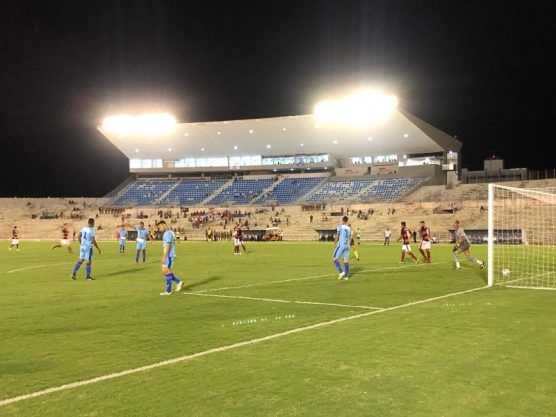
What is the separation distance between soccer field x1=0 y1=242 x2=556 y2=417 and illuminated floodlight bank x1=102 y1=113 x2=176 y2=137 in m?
66.1

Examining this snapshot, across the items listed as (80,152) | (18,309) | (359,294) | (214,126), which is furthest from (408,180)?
(18,309)

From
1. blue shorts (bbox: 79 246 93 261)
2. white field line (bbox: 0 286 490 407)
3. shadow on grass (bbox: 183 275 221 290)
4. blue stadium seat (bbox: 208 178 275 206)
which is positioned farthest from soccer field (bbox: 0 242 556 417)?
blue stadium seat (bbox: 208 178 275 206)

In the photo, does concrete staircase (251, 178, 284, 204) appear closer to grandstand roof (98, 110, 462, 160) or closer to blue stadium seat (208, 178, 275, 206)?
blue stadium seat (208, 178, 275, 206)

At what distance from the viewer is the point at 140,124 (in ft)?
262

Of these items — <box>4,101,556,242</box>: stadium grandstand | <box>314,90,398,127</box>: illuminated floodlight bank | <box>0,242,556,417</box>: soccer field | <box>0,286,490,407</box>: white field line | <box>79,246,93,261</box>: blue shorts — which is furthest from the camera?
<box>314,90,398,127</box>: illuminated floodlight bank

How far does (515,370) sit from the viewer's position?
6297 millimetres

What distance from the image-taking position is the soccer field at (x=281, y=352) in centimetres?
523

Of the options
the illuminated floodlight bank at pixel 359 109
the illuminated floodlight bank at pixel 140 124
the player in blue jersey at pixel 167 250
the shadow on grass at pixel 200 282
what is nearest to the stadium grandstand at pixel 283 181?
the illuminated floodlight bank at pixel 140 124

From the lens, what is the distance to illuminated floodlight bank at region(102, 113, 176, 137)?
77.8 meters

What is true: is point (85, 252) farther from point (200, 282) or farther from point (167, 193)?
point (167, 193)

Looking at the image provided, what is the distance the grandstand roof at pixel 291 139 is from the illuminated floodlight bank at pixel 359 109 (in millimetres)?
1151

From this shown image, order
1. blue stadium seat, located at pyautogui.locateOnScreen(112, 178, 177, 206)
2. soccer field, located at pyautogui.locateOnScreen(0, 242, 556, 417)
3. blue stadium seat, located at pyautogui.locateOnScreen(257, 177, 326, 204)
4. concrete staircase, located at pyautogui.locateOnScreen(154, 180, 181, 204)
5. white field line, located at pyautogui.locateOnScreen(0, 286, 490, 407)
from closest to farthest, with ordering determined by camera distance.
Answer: soccer field, located at pyautogui.locateOnScreen(0, 242, 556, 417) → white field line, located at pyautogui.locateOnScreen(0, 286, 490, 407) → blue stadium seat, located at pyautogui.locateOnScreen(257, 177, 326, 204) → concrete staircase, located at pyautogui.locateOnScreen(154, 180, 181, 204) → blue stadium seat, located at pyautogui.locateOnScreen(112, 178, 177, 206)

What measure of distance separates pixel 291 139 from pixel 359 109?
12.5 m

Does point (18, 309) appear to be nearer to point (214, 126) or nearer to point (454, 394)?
point (454, 394)
